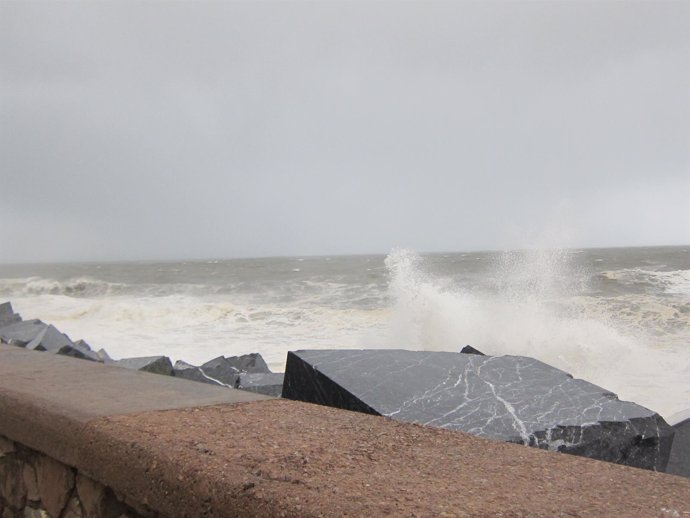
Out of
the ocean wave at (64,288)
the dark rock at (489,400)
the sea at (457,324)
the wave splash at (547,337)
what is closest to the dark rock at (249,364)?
the sea at (457,324)

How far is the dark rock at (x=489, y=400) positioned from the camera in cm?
220

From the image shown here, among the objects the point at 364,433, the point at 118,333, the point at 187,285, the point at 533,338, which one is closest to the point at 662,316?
the point at 533,338

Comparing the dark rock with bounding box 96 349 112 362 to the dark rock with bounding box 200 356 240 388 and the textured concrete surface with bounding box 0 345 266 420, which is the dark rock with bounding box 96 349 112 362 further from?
the textured concrete surface with bounding box 0 345 266 420

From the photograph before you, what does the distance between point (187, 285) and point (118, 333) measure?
16.0m

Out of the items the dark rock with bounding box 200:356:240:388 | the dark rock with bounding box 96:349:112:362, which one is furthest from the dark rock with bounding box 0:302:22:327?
the dark rock with bounding box 200:356:240:388

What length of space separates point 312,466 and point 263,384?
3095 millimetres

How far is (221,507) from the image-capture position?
1.15 metres

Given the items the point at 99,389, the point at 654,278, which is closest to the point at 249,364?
the point at 99,389

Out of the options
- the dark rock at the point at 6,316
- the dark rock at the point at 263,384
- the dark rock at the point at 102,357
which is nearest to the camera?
the dark rock at the point at 263,384

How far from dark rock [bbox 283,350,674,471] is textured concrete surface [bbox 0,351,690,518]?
59 cm

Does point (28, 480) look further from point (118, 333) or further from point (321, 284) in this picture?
point (321, 284)

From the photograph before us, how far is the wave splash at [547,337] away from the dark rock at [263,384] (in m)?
3.67

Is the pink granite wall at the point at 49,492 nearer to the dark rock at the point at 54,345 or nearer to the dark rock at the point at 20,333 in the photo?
the dark rock at the point at 54,345

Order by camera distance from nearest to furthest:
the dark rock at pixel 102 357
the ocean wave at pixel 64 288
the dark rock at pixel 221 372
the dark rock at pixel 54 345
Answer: the dark rock at pixel 221 372, the dark rock at pixel 54 345, the dark rock at pixel 102 357, the ocean wave at pixel 64 288
